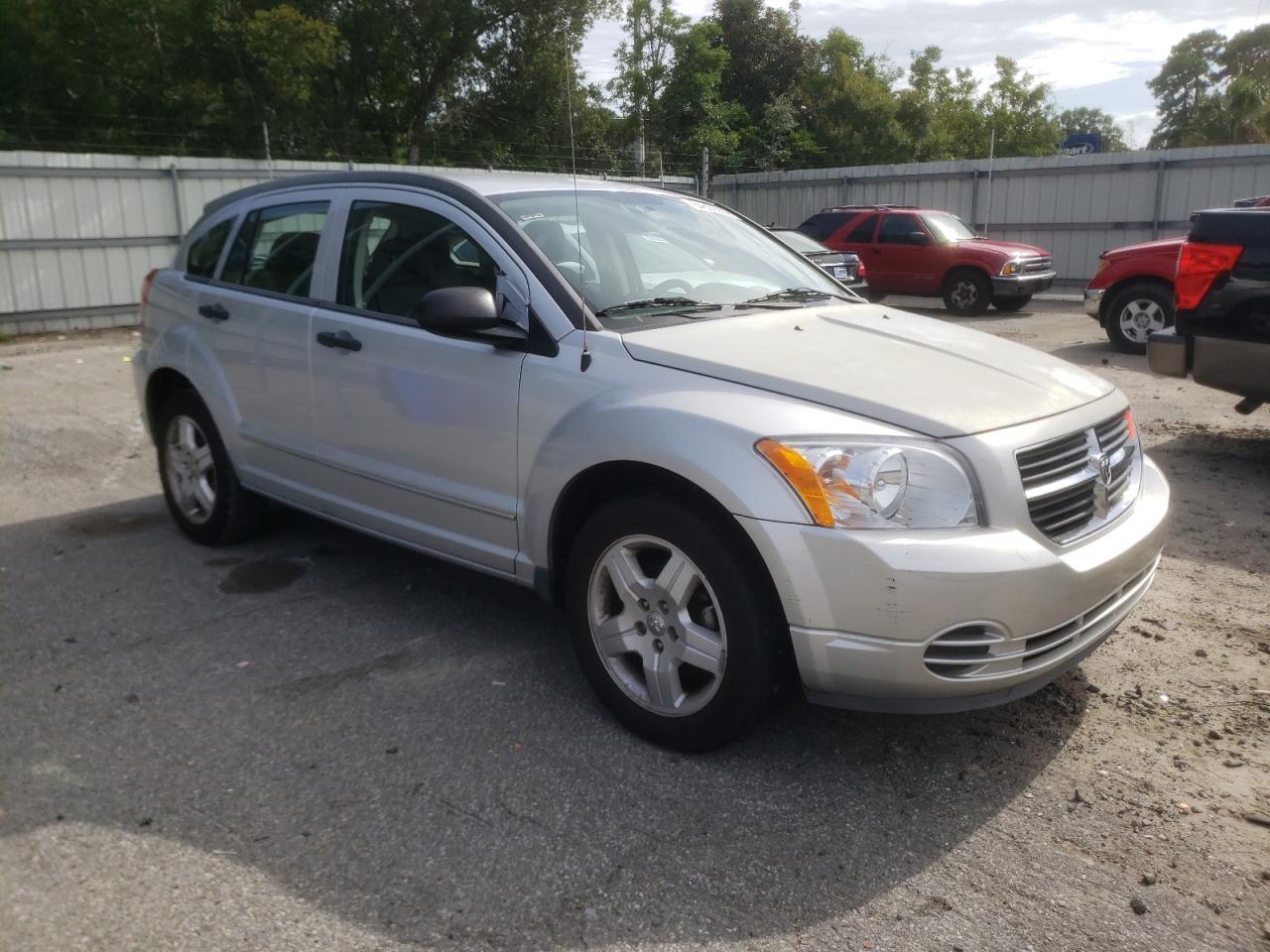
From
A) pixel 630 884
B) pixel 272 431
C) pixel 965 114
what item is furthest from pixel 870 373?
pixel 965 114

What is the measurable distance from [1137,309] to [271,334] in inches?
393

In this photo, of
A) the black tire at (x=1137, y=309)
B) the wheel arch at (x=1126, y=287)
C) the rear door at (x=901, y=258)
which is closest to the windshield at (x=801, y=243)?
the rear door at (x=901, y=258)

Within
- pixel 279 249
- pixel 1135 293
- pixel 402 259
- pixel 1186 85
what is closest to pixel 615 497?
pixel 402 259

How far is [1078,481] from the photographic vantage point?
3.22m

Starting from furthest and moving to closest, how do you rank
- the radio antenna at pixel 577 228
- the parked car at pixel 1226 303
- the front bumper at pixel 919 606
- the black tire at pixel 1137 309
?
the black tire at pixel 1137 309 → the parked car at pixel 1226 303 → the radio antenna at pixel 577 228 → the front bumper at pixel 919 606

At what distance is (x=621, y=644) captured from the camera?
11.2 ft

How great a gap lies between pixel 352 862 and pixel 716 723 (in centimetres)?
107

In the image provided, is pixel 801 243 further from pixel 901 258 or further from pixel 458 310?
pixel 458 310

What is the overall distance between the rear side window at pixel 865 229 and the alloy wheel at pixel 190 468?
13938 millimetres

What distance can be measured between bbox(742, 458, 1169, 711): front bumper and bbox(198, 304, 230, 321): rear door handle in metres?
3.10

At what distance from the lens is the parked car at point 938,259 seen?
16234 mm

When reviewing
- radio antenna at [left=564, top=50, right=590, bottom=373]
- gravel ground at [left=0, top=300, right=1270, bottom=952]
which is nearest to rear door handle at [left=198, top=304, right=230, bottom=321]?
gravel ground at [left=0, top=300, right=1270, bottom=952]

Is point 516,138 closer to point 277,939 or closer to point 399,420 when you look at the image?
point 399,420

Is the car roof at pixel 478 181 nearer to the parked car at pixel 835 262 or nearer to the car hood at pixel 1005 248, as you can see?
the parked car at pixel 835 262
